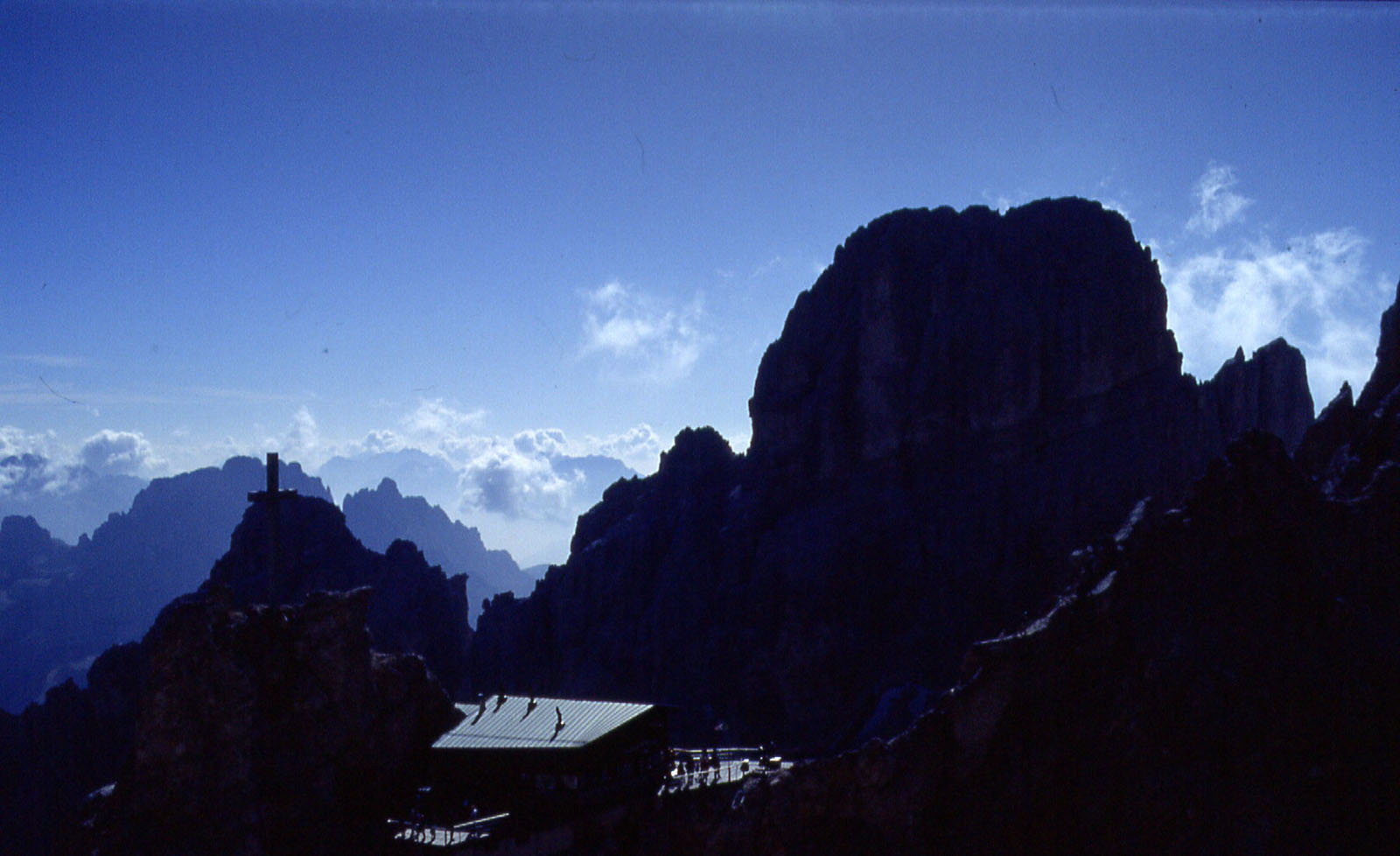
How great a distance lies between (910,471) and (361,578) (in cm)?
6090

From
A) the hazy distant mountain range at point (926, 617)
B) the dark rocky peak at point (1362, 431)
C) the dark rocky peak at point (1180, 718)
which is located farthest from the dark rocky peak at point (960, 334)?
the dark rocky peak at point (1180, 718)

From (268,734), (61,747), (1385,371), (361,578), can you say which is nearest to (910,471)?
(1385,371)

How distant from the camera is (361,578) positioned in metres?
118

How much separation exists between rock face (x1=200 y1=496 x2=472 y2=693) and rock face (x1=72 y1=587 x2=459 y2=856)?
69.4 metres

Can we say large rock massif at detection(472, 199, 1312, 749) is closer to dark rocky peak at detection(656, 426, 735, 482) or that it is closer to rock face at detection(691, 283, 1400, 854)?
dark rocky peak at detection(656, 426, 735, 482)

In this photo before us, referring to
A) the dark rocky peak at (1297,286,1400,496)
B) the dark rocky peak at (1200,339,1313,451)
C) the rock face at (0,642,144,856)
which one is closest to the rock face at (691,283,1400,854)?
the dark rocky peak at (1297,286,1400,496)

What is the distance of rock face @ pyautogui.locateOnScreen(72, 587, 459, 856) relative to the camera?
34.1m

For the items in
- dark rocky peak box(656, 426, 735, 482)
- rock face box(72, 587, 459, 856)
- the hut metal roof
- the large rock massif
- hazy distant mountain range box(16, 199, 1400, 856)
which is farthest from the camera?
dark rocky peak box(656, 426, 735, 482)

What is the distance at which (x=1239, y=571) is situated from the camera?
40.2m

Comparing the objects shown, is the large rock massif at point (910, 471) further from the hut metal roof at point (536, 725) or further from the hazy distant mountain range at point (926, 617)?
the hut metal roof at point (536, 725)

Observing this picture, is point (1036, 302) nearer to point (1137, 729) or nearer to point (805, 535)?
point (805, 535)

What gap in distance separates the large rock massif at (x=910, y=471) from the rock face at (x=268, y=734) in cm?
5474

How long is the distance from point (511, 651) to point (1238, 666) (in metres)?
90.8

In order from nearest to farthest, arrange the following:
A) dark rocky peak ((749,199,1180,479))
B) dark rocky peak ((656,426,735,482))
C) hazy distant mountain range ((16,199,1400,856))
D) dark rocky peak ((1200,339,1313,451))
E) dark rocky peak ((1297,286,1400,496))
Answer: hazy distant mountain range ((16,199,1400,856)), dark rocky peak ((1297,286,1400,496)), dark rocky peak ((749,199,1180,479)), dark rocky peak ((1200,339,1313,451)), dark rocky peak ((656,426,735,482))
